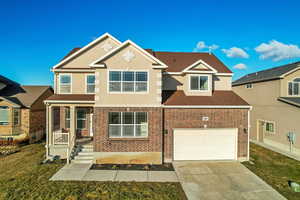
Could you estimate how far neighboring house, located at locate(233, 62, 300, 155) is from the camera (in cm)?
1188

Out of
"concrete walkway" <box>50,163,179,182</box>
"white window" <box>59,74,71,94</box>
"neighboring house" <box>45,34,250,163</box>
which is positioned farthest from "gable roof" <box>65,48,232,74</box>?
"concrete walkway" <box>50,163,179,182</box>

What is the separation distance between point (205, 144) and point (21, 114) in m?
17.3

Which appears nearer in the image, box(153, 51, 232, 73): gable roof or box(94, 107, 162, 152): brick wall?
box(94, 107, 162, 152): brick wall

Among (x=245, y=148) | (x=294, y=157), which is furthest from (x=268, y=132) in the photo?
(x=245, y=148)

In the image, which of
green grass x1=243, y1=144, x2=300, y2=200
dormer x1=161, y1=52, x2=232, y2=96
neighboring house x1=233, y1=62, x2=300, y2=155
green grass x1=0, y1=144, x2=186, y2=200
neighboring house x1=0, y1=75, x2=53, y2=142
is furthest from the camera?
neighboring house x1=0, y1=75, x2=53, y2=142

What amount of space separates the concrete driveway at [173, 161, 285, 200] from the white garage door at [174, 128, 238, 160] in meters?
0.46

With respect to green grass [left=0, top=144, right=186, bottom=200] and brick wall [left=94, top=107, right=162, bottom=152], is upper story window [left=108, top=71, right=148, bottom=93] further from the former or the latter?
green grass [left=0, top=144, right=186, bottom=200]

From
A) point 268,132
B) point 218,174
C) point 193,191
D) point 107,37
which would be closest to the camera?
Result: point 193,191

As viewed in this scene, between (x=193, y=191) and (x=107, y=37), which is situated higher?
(x=107, y=37)

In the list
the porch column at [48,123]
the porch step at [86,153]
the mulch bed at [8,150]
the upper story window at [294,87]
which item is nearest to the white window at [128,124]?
the porch step at [86,153]

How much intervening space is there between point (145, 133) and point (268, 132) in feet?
40.2

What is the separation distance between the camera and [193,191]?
6719 millimetres

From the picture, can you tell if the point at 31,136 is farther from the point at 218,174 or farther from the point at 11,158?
the point at 218,174

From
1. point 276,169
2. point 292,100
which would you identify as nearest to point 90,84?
point 276,169
